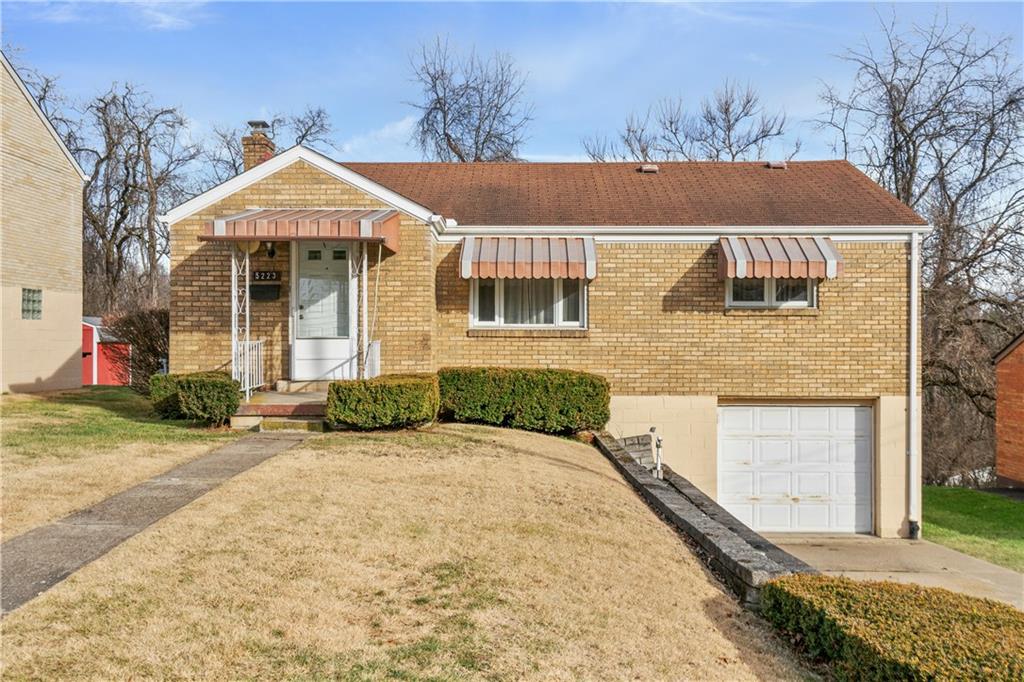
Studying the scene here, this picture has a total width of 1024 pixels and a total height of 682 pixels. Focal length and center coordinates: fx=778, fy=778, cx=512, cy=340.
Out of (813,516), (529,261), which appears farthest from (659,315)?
(813,516)

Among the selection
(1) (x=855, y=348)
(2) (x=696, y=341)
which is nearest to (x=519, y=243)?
(2) (x=696, y=341)

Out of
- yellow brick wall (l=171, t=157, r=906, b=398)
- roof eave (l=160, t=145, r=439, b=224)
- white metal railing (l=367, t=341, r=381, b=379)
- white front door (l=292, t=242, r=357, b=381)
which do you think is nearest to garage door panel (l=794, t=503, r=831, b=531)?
yellow brick wall (l=171, t=157, r=906, b=398)

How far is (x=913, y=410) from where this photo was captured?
15.1 metres

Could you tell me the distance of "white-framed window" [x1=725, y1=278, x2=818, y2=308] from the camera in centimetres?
1527

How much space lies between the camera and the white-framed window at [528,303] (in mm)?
15508

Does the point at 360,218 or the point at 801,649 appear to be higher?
the point at 360,218

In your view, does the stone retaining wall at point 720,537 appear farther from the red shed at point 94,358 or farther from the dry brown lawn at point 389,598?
the red shed at point 94,358

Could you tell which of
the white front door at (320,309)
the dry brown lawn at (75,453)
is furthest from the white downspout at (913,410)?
the dry brown lawn at (75,453)

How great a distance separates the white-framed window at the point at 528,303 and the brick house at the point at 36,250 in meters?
11.8

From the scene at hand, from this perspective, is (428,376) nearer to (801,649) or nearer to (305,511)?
(305,511)

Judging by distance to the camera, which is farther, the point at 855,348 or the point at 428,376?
the point at 855,348

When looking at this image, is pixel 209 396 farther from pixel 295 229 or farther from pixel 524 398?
pixel 524 398

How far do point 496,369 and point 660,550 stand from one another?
7.01m

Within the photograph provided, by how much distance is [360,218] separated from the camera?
1301 cm
